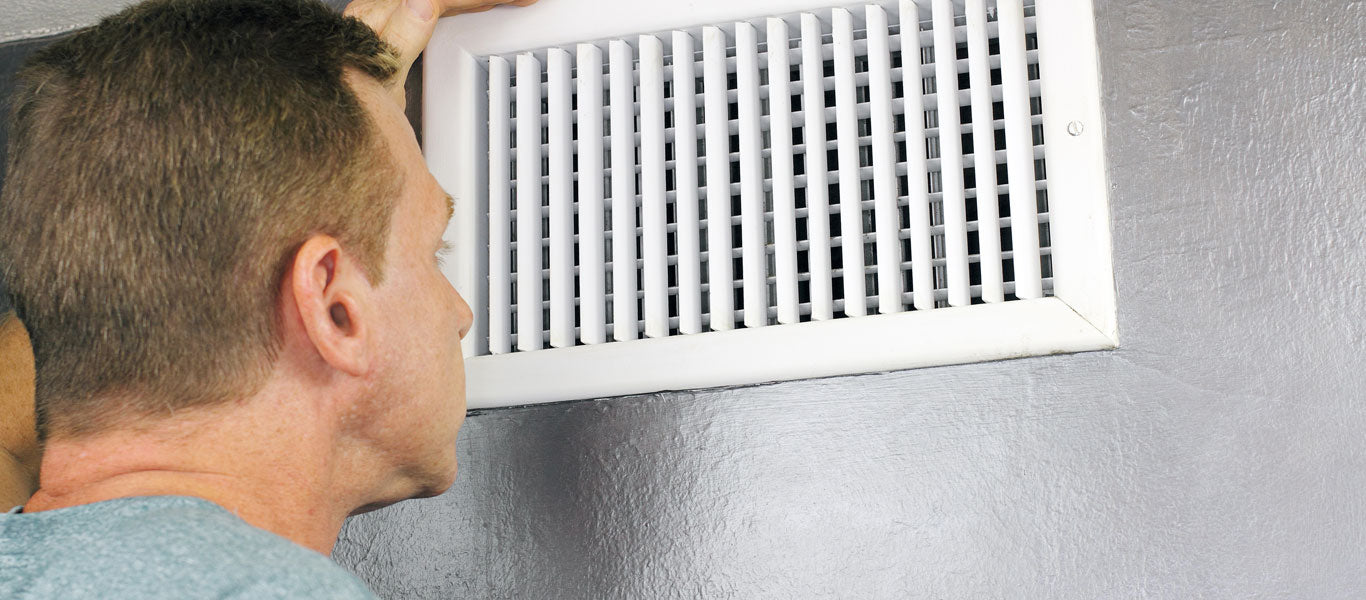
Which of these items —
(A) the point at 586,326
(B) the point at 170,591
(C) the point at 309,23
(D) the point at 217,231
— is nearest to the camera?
(B) the point at 170,591

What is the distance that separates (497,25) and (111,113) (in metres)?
0.59

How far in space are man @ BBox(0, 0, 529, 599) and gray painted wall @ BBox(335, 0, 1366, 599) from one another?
401 mm

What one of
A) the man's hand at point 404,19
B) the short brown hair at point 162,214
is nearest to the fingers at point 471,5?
the man's hand at point 404,19

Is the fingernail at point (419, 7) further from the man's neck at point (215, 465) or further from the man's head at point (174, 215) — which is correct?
the man's neck at point (215, 465)

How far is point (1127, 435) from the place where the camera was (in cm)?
118

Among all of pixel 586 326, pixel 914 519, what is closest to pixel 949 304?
pixel 914 519

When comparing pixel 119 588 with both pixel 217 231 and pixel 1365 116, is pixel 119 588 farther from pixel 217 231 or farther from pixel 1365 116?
pixel 1365 116

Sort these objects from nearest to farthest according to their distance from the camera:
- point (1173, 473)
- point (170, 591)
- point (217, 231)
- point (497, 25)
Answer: point (170, 591) → point (217, 231) → point (1173, 473) → point (497, 25)

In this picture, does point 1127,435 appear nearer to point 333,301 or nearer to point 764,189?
point 764,189

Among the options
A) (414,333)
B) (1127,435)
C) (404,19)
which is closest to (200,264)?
(414,333)

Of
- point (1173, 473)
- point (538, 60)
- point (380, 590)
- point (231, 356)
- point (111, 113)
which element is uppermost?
point (538, 60)

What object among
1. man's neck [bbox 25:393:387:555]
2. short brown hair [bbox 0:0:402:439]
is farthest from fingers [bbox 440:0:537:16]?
man's neck [bbox 25:393:387:555]

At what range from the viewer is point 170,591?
0.69 meters

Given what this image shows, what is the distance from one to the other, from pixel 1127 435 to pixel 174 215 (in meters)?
0.82
